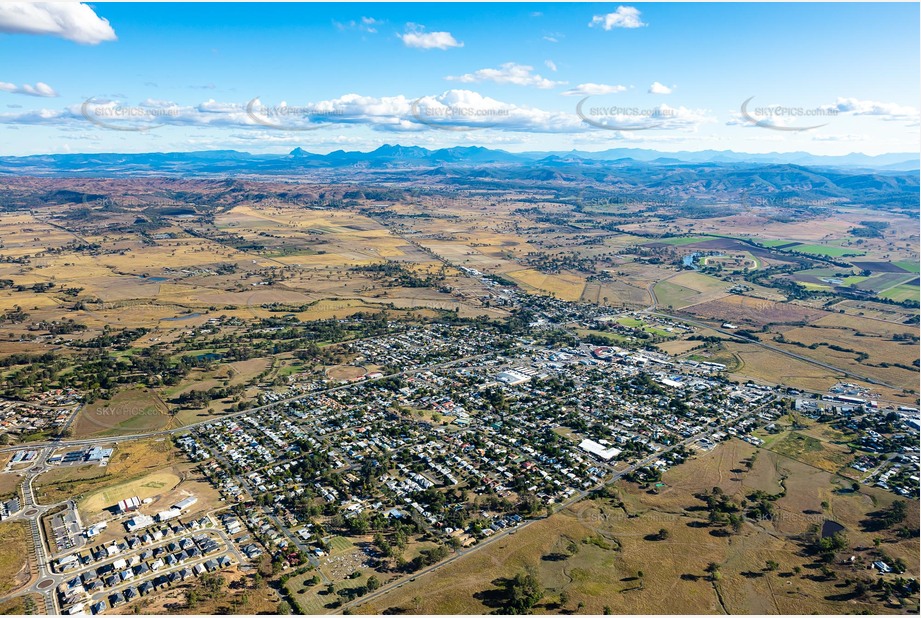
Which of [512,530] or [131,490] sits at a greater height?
[131,490]

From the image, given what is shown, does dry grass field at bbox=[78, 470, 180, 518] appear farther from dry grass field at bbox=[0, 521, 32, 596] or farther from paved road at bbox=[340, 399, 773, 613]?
paved road at bbox=[340, 399, 773, 613]

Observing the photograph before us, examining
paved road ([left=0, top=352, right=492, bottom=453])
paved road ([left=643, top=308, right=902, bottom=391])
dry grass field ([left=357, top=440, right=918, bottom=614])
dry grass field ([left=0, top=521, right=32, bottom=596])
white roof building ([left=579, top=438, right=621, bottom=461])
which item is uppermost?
dry grass field ([left=0, top=521, right=32, bottom=596])

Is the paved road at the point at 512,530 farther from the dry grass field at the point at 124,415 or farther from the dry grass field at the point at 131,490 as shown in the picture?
the dry grass field at the point at 124,415

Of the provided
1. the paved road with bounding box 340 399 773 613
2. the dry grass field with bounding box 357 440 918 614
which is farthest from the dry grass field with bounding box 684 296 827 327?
the dry grass field with bounding box 357 440 918 614

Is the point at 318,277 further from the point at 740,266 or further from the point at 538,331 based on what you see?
the point at 740,266

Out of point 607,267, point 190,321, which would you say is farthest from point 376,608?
point 607,267

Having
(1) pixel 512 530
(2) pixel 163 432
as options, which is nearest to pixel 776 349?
(1) pixel 512 530

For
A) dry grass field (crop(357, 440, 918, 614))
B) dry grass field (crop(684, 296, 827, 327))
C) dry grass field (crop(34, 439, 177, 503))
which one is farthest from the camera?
dry grass field (crop(684, 296, 827, 327))

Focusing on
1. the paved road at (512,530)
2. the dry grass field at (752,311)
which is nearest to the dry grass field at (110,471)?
the paved road at (512,530)

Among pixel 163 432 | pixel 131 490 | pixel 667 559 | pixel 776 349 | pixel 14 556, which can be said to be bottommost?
pixel 776 349

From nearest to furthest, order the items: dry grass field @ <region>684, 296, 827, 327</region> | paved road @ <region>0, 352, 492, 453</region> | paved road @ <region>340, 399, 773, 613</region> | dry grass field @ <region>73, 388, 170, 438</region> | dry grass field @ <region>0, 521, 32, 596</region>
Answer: dry grass field @ <region>0, 521, 32, 596</region> < paved road @ <region>340, 399, 773, 613</region> < paved road @ <region>0, 352, 492, 453</region> < dry grass field @ <region>73, 388, 170, 438</region> < dry grass field @ <region>684, 296, 827, 327</region>

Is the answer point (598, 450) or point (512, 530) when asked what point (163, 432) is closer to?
point (512, 530)
